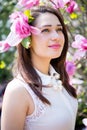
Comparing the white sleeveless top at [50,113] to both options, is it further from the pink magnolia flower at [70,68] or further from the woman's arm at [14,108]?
the pink magnolia flower at [70,68]

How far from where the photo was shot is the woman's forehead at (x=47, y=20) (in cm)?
258

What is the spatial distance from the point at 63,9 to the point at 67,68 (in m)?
0.48

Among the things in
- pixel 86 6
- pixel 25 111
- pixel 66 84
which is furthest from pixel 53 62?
pixel 86 6

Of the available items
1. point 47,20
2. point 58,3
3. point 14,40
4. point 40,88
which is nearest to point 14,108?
point 40,88

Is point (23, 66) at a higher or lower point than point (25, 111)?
higher

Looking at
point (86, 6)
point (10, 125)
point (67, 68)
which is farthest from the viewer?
point (86, 6)

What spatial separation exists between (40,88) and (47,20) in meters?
0.40

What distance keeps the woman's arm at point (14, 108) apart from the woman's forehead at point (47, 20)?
41cm

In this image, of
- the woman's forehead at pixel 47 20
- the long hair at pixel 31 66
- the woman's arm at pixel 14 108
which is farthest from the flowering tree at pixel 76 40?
the woman's arm at pixel 14 108

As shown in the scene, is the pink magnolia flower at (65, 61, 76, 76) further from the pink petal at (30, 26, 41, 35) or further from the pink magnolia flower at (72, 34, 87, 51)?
the pink petal at (30, 26, 41, 35)

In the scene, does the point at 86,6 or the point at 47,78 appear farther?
the point at 86,6

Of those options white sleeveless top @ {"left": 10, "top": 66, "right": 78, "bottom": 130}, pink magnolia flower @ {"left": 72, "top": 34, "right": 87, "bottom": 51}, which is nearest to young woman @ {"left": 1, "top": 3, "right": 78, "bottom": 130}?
white sleeveless top @ {"left": 10, "top": 66, "right": 78, "bottom": 130}

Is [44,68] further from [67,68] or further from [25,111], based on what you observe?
[67,68]

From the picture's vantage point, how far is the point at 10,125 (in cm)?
243
